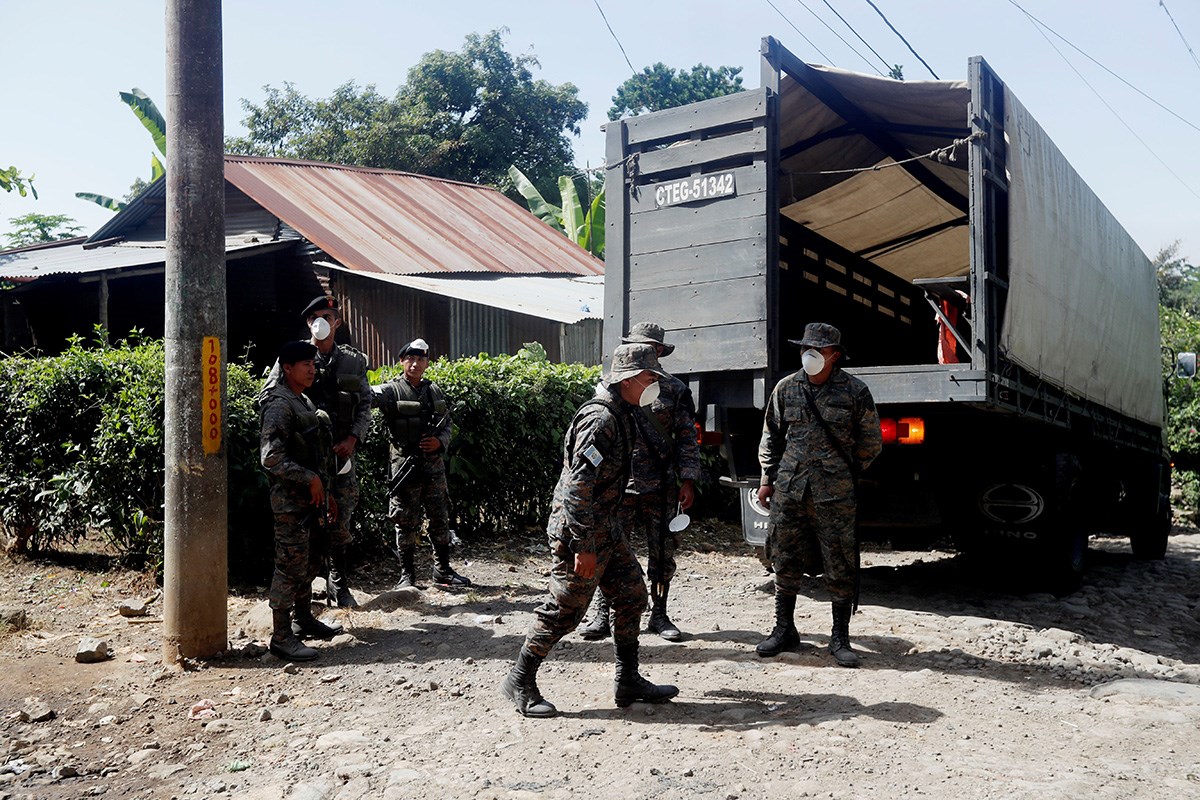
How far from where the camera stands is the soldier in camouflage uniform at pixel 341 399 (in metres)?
6.09

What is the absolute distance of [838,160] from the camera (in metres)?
8.35

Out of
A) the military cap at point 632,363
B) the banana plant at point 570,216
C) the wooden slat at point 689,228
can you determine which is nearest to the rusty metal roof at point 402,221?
the banana plant at point 570,216

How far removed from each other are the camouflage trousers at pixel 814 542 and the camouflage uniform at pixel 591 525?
126cm

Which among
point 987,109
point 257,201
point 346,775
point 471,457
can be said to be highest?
point 257,201

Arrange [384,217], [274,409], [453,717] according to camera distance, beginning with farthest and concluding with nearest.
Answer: [384,217]
[274,409]
[453,717]

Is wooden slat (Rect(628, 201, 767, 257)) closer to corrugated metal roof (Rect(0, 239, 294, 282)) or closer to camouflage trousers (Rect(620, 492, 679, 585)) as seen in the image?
camouflage trousers (Rect(620, 492, 679, 585))

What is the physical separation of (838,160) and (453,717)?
18.5 feet

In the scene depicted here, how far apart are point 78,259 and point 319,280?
11.5 ft

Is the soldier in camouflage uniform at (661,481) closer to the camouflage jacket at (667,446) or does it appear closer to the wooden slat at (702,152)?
the camouflage jacket at (667,446)

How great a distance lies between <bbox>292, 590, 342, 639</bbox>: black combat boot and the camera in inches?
225

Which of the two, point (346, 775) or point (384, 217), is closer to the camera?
point (346, 775)

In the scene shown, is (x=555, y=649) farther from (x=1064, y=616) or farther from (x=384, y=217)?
(x=384, y=217)

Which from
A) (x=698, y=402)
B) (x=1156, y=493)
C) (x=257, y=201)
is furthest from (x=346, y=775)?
(x=257, y=201)

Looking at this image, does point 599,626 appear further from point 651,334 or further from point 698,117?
point 698,117
